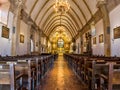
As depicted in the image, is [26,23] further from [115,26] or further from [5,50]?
[115,26]

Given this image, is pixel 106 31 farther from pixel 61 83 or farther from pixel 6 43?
pixel 61 83

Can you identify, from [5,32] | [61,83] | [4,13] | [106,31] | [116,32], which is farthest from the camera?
[106,31]

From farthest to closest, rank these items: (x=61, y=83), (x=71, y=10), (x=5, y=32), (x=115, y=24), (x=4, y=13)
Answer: (x=71, y=10), (x=115, y=24), (x=5, y=32), (x=4, y=13), (x=61, y=83)

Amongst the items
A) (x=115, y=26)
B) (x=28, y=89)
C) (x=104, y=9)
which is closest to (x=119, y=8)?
(x=115, y=26)

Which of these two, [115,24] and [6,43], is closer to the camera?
[115,24]

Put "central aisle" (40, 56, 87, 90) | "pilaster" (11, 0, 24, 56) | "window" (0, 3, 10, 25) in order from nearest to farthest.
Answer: "central aisle" (40, 56, 87, 90) → "window" (0, 3, 10, 25) → "pilaster" (11, 0, 24, 56)

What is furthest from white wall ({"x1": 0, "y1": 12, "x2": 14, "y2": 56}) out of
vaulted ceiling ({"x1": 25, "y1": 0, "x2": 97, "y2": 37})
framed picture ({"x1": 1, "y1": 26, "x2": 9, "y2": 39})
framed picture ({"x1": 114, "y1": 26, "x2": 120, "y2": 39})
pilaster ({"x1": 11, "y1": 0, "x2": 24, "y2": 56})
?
framed picture ({"x1": 114, "y1": 26, "x2": 120, "y2": 39})

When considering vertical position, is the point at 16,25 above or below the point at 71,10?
below

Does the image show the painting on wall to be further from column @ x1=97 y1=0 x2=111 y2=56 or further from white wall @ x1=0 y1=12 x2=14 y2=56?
column @ x1=97 y1=0 x2=111 y2=56

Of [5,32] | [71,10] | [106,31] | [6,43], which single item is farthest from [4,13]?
[71,10]

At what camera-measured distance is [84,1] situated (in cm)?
1864

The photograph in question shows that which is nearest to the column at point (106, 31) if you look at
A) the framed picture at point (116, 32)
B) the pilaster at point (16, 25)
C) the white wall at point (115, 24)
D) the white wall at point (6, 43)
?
the white wall at point (115, 24)

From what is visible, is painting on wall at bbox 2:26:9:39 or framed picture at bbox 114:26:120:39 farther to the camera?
framed picture at bbox 114:26:120:39

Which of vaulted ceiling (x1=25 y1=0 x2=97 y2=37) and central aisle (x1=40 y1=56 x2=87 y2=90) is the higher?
vaulted ceiling (x1=25 y1=0 x2=97 y2=37)
